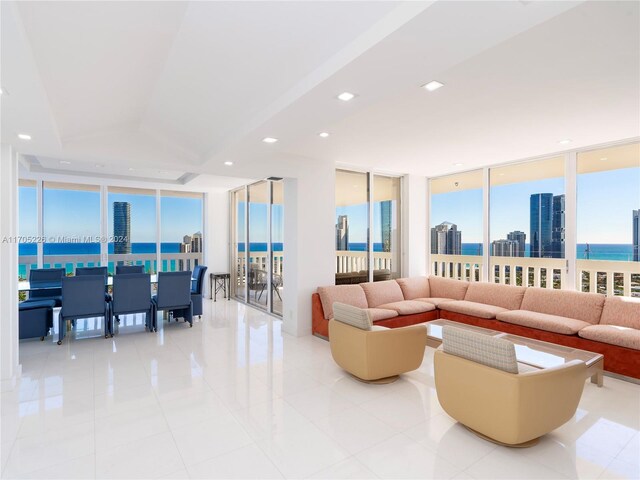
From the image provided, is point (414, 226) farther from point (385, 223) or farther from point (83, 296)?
point (83, 296)

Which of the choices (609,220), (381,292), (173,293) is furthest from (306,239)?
(609,220)

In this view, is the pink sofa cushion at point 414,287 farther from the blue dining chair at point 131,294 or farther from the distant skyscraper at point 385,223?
the blue dining chair at point 131,294

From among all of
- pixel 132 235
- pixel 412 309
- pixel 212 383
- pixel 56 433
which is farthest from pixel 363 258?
pixel 132 235

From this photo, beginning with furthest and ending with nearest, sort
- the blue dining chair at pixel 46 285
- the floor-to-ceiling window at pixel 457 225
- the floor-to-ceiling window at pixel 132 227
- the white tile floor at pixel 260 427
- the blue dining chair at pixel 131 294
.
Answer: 1. the floor-to-ceiling window at pixel 132 227
2. the floor-to-ceiling window at pixel 457 225
3. the blue dining chair at pixel 46 285
4. the blue dining chair at pixel 131 294
5. the white tile floor at pixel 260 427

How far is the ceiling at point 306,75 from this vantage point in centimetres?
179

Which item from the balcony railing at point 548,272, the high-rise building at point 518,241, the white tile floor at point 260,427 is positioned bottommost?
the white tile floor at point 260,427

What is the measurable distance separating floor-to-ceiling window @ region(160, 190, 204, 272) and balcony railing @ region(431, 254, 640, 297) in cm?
581

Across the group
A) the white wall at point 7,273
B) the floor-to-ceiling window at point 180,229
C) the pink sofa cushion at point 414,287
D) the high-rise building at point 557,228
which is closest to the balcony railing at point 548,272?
the high-rise building at point 557,228

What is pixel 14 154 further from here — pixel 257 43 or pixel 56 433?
pixel 257 43

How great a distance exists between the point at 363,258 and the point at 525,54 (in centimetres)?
426

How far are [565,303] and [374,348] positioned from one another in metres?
2.95

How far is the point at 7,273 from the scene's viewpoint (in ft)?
11.0

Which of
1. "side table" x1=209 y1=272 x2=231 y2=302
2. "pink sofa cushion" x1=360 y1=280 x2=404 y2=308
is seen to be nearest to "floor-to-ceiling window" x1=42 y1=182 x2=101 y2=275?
"side table" x1=209 y1=272 x2=231 y2=302

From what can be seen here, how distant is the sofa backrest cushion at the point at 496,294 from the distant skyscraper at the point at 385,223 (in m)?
1.63
